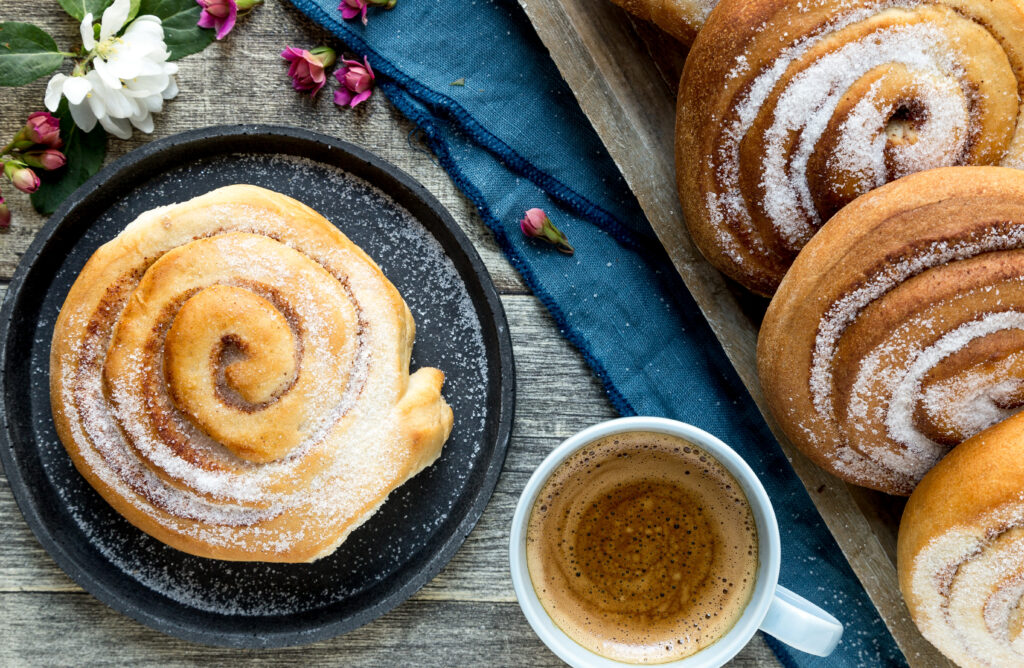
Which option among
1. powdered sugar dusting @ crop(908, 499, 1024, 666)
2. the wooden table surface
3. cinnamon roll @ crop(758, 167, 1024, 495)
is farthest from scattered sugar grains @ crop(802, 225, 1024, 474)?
the wooden table surface

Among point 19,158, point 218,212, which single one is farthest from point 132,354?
point 19,158

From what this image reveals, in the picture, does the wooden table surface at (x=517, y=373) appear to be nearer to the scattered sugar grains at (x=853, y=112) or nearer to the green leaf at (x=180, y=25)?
the green leaf at (x=180, y=25)

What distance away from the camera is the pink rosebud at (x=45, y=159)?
3.99 ft

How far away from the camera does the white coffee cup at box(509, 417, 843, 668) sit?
1.05 m

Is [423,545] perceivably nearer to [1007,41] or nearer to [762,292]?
[762,292]

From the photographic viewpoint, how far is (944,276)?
955mm

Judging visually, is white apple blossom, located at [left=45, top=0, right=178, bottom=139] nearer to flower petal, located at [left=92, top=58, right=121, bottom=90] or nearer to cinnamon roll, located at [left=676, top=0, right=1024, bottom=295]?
flower petal, located at [left=92, top=58, right=121, bottom=90]

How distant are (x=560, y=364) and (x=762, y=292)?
32cm

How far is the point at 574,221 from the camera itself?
1.28 metres

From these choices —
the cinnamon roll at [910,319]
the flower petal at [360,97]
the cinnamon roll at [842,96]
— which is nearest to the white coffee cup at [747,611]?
the cinnamon roll at [910,319]

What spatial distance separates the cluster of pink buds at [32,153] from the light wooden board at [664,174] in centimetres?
72

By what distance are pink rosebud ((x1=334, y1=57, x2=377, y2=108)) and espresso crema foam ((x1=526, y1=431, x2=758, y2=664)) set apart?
0.64 metres

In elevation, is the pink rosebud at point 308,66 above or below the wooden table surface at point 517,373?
above

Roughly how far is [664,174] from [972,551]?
2.08ft
